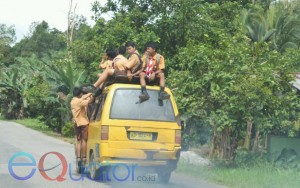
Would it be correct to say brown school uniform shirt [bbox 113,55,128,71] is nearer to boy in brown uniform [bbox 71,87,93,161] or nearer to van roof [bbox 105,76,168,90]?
van roof [bbox 105,76,168,90]

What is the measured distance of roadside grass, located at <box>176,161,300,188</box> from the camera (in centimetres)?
1084

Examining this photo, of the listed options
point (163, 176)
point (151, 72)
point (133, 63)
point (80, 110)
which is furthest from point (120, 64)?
point (163, 176)

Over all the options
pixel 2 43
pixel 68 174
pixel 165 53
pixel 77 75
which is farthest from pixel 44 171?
pixel 2 43

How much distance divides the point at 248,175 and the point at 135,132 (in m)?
3.12

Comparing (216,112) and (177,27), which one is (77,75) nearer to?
(177,27)

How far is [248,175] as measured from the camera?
11.8 m

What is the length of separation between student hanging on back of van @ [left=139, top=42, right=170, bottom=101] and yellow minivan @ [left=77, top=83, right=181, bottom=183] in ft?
0.41

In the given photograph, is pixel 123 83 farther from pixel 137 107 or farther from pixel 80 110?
pixel 80 110

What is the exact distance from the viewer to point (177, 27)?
1948cm

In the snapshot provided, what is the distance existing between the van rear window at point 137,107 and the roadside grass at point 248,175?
2.09 meters

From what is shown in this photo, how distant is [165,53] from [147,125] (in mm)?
10151

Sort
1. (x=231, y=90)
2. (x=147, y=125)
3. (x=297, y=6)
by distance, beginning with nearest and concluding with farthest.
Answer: (x=147, y=125)
(x=231, y=90)
(x=297, y=6)

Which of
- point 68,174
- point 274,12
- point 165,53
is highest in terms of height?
point 274,12

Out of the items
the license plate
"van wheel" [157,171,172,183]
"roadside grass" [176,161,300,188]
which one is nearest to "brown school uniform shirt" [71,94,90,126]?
the license plate
